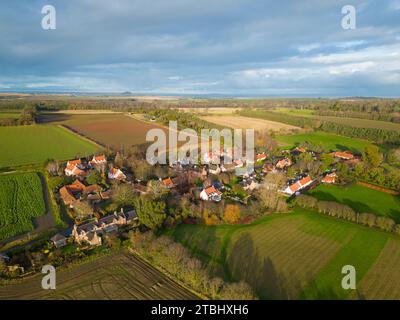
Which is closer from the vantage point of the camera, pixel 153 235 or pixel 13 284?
pixel 13 284

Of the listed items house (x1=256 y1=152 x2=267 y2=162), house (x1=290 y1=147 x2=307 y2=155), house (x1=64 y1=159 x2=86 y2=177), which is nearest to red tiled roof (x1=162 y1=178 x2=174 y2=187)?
house (x1=64 y1=159 x2=86 y2=177)

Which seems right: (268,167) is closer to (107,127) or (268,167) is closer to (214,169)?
(214,169)

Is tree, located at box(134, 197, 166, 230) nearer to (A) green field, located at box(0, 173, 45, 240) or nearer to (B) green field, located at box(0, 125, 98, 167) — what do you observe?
(A) green field, located at box(0, 173, 45, 240)

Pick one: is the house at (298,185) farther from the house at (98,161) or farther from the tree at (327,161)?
the house at (98,161)

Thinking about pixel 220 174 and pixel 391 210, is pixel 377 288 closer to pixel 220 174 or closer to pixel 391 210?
pixel 391 210

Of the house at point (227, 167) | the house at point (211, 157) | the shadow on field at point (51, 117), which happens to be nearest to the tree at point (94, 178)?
the house at point (211, 157)
